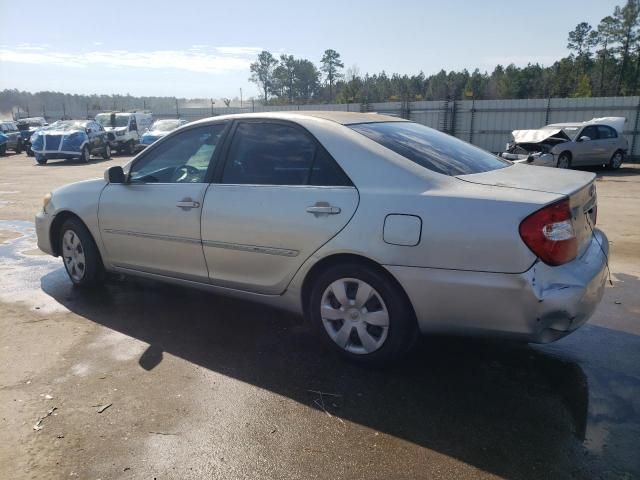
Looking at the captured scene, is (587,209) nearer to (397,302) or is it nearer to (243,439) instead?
(397,302)

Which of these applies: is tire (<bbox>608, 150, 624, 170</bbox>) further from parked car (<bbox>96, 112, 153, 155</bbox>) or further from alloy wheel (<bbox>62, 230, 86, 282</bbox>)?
parked car (<bbox>96, 112, 153, 155</bbox>)

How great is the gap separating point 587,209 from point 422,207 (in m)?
1.08

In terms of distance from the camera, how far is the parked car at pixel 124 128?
24114mm

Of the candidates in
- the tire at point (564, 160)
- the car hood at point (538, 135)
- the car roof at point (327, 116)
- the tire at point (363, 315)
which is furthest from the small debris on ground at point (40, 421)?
the tire at point (564, 160)

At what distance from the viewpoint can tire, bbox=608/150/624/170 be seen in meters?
16.7

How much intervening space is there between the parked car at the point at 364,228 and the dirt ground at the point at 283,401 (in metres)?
0.36

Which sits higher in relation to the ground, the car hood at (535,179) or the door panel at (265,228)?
the car hood at (535,179)

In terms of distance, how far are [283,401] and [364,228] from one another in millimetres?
1130

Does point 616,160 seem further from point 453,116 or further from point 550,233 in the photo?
point 550,233

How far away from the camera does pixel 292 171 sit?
365 centimetres

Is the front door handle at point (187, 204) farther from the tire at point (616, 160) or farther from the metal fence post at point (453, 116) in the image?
the metal fence post at point (453, 116)

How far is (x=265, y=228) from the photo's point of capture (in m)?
3.61

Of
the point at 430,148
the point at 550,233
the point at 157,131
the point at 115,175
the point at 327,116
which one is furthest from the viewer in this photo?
the point at 157,131

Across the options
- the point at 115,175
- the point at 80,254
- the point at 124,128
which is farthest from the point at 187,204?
the point at 124,128
